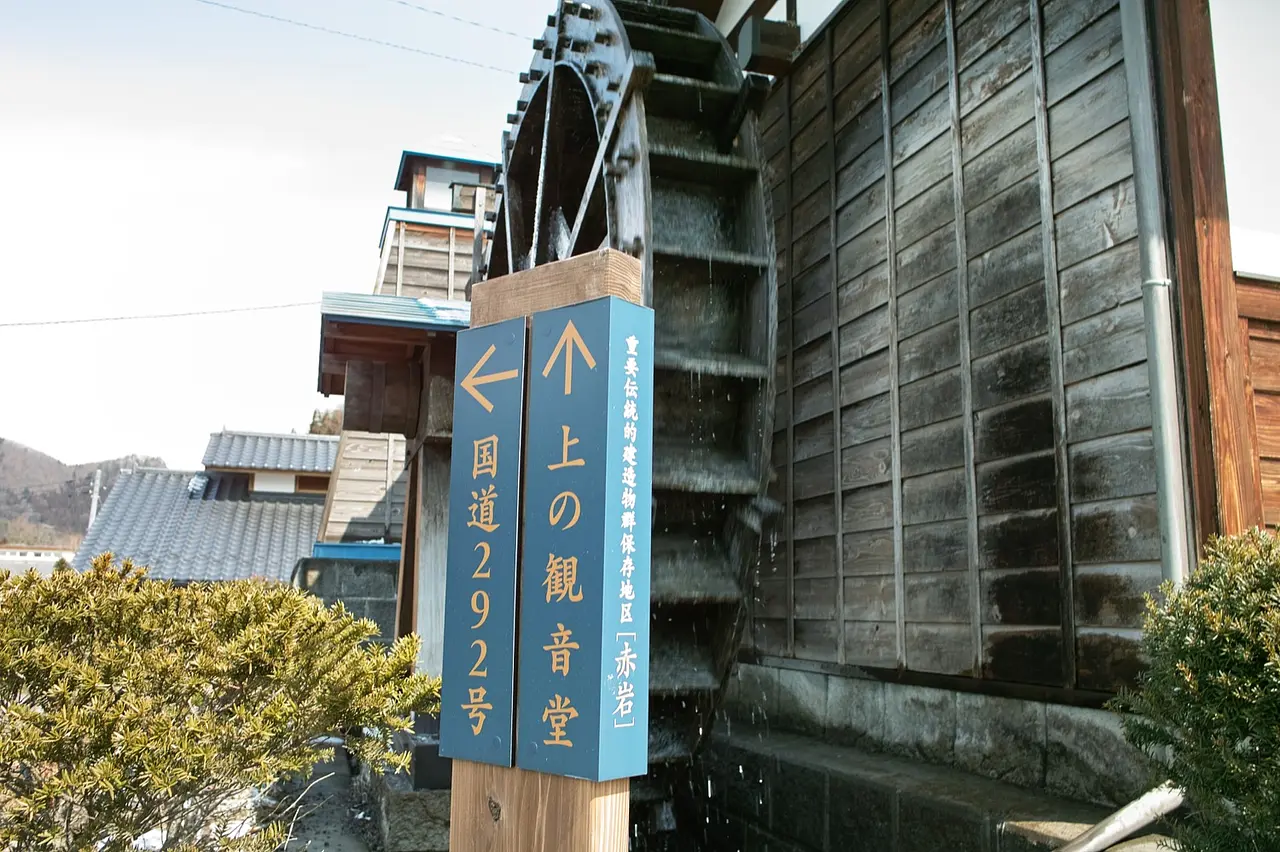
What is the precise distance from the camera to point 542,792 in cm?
236

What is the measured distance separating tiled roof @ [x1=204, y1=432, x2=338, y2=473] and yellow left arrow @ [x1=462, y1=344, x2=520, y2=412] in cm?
1468

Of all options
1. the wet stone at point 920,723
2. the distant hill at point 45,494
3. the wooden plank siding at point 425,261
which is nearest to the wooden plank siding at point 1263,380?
the wet stone at point 920,723

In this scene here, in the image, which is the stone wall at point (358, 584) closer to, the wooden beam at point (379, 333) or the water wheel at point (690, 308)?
the wooden beam at point (379, 333)

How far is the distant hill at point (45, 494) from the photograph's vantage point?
164 feet

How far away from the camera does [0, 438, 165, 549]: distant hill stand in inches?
1967

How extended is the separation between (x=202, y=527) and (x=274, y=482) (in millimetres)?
1533

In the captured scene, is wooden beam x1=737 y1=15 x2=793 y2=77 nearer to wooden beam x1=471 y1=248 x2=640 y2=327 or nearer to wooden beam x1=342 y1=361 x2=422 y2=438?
wooden beam x1=342 y1=361 x2=422 y2=438

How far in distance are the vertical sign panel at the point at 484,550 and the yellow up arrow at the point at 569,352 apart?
4.9 inches

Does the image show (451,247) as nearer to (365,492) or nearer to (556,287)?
(365,492)

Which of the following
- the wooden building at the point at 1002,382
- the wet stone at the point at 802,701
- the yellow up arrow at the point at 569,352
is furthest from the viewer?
the wet stone at the point at 802,701

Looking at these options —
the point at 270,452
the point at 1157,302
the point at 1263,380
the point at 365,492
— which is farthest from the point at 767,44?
the point at 270,452

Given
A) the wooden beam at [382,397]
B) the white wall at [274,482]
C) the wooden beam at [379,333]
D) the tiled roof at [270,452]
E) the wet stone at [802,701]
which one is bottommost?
the wet stone at [802,701]

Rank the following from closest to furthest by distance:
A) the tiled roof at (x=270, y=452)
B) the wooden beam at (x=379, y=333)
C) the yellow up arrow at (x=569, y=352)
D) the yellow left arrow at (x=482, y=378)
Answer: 1. the yellow up arrow at (x=569, y=352)
2. the yellow left arrow at (x=482, y=378)
3. the wooden beam at (x=379, y=333)
4. the tiled roof at (x=270, y=452)

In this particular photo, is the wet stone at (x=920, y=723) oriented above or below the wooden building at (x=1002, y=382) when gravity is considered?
below
